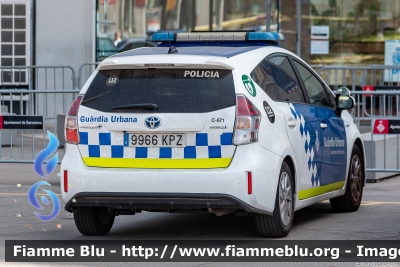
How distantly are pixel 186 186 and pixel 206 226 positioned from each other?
4.98 ft

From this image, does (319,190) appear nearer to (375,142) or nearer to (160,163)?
(160,163)

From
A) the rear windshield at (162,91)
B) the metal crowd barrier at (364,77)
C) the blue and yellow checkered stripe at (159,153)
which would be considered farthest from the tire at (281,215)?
the metal crowd barrier at (364,77)

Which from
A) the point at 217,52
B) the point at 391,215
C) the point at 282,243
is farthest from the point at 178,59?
the point at 391,215

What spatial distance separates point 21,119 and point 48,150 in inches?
130

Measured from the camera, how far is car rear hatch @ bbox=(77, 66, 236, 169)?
7.00 metres

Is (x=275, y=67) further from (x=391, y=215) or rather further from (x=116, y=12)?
(x=116, y=12)

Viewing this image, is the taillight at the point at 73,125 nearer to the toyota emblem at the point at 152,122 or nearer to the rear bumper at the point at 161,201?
the rear bumper at the point at 161,201

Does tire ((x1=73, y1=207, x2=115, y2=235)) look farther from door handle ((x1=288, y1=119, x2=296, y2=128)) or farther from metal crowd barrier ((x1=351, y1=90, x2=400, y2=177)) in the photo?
metal crowd barrier ((x1=351, y1=90, x2=400, y2=177))

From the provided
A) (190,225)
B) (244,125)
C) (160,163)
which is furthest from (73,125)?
(190,225)

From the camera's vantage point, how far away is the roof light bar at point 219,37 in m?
8.26

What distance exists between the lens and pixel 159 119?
7.08 m

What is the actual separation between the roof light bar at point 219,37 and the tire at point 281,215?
1304 mm

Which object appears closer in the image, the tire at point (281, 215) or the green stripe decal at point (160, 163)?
the green stripe decal at point (160, 163)

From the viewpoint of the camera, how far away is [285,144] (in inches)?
295
